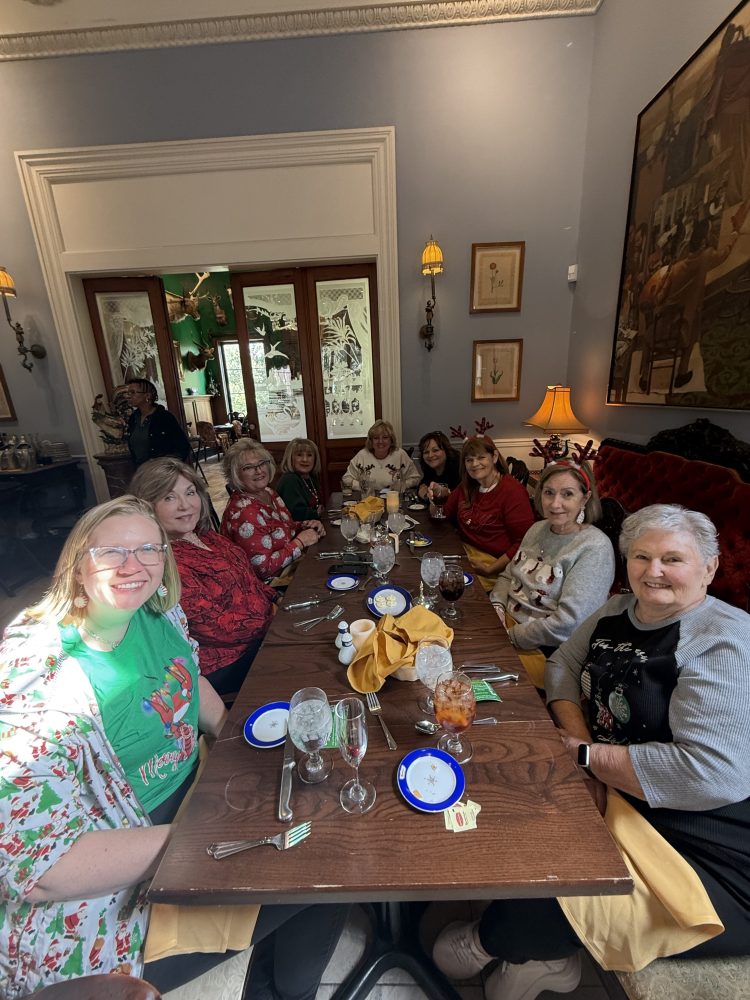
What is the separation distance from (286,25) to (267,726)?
4731 mm

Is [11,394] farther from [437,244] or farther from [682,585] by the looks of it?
[682,585]

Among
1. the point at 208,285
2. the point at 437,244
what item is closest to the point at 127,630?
the point at 437,244

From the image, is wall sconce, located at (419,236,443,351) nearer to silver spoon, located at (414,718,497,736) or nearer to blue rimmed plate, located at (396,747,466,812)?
silver spoon, located at (414,718,497,736)

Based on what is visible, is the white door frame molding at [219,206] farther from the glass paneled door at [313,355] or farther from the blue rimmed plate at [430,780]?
the blue rimmed plate at [430,780]

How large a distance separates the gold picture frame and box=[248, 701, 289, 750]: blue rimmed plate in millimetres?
4690

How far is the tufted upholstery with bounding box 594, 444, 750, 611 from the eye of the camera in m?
1.52

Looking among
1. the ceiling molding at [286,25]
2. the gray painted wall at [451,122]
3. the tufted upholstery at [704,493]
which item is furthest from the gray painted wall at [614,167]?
the ceiling molding at [286,25]

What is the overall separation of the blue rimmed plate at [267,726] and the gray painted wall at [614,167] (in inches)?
87.8

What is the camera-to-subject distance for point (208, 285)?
7594mm

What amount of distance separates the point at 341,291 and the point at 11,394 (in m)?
3.42

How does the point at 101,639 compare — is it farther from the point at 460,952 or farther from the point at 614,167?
the point at 614,167

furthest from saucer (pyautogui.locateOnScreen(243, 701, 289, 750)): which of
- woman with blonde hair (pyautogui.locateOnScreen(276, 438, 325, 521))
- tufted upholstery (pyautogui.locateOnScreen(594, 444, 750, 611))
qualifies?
woman with blonde hair (pyautogui.locateOnScreen(276, 438, 325, 521))

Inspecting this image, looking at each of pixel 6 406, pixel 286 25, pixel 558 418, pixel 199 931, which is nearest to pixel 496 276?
pixel 558 418

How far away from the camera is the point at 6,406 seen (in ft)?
13.1
